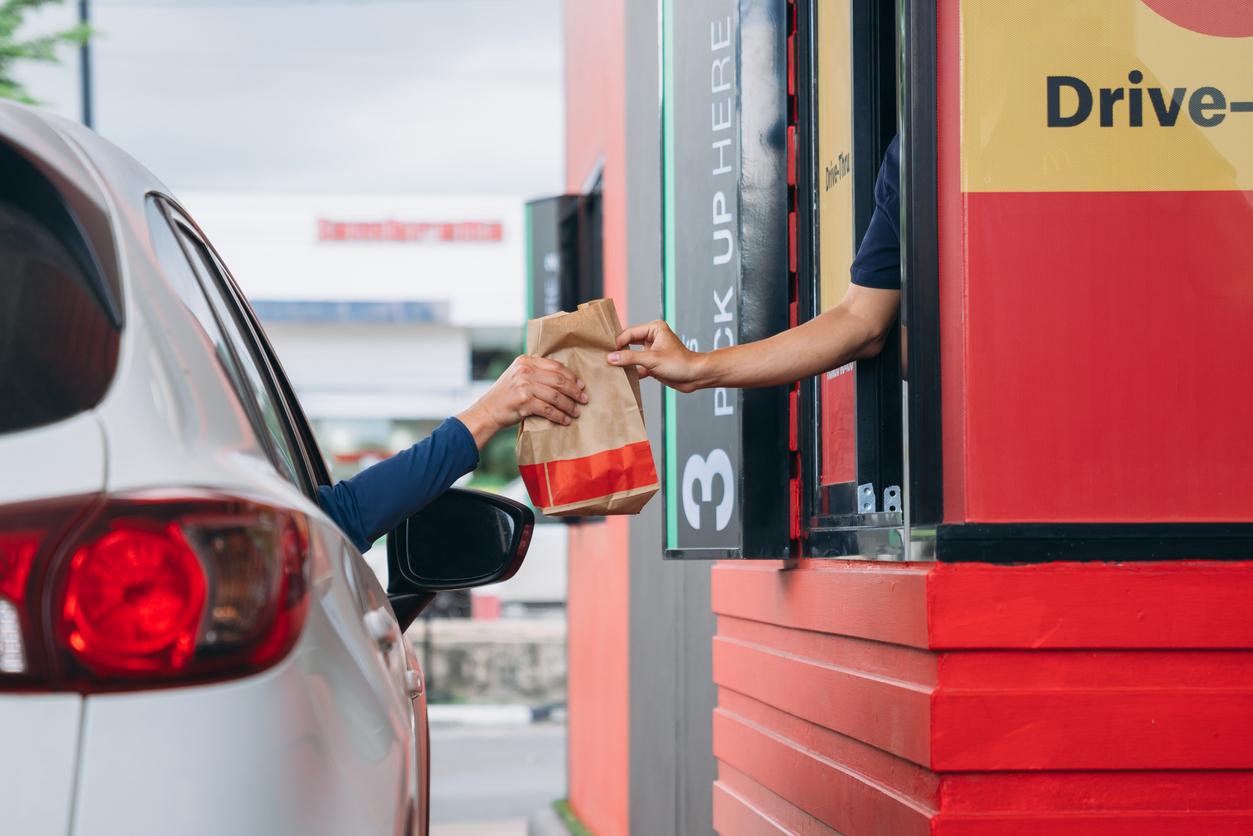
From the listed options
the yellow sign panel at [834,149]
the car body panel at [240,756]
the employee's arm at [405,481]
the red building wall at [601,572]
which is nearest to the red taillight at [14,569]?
the car body panel at [240,756]

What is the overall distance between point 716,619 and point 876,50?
221 centimetres

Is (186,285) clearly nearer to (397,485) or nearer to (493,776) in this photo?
(397,485)

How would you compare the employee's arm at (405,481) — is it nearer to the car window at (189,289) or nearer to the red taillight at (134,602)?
the car window at (189,289)

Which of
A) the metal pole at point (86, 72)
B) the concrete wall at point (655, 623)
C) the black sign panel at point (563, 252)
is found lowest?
the concrete wall at point (655, 623)

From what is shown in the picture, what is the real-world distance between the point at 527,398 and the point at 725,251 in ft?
4.58

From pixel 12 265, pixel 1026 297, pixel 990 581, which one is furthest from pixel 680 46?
pixel 12 265

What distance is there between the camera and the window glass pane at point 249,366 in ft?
6.99

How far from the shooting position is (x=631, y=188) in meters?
6.93

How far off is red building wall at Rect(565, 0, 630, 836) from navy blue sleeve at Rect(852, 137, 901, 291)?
154 inches

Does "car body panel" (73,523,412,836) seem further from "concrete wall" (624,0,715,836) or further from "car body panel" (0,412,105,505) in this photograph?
"concrete wall" (624,0,715,836)

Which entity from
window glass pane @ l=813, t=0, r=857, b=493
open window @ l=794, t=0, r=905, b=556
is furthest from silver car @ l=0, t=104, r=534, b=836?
window glass pane @ l=813, t=0, r=857, b=493

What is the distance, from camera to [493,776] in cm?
1209

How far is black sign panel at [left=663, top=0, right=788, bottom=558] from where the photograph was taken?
3.93 m

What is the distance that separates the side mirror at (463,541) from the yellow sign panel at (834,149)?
123 centimetres
